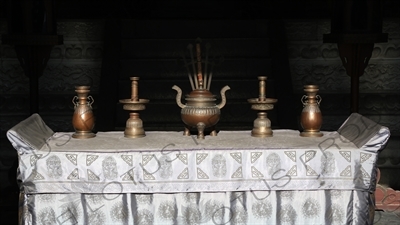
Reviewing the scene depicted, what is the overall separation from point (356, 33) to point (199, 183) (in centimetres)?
242

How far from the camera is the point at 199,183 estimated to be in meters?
3.83

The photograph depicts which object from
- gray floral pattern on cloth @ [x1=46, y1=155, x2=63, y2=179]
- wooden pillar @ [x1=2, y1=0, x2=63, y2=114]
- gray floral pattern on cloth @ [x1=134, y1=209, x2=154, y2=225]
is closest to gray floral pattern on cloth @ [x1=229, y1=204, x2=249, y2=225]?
gray floral pattern on cloth @ [x1=134, y1=209, x2=154, y2=225]

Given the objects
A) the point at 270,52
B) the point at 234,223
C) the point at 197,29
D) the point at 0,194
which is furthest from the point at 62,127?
the point at 234,223

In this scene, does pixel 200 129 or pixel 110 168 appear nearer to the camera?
pixel 110 168

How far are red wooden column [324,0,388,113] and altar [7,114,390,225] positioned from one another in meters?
1.90

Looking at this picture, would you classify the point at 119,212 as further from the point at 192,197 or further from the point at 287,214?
the point at 287,214

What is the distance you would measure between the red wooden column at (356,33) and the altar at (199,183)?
74.9 inches

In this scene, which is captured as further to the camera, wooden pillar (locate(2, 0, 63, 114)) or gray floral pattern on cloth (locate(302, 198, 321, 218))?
wooden pillar (locate(2, 0, 63, 114))

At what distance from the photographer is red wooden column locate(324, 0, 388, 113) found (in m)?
5.70

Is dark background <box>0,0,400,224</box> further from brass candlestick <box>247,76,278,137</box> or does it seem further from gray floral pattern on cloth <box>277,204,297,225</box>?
gray floral pattern on cloth <box>277,204,297,225</box>

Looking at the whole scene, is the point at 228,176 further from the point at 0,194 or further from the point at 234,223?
the point at 0,194

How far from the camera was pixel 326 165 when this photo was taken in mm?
3867

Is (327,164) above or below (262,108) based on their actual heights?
below

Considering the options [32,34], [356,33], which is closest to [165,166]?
[32,34]
